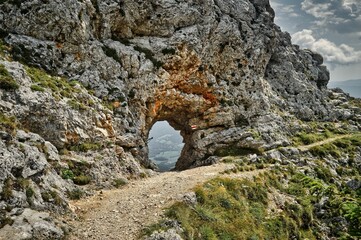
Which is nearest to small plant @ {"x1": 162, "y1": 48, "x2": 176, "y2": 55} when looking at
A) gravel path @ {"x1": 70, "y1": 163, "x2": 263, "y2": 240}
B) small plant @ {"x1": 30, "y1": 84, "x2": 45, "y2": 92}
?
small plant @ {"x1": 30, "y1": 84, "x2": 45, "y2": 92}

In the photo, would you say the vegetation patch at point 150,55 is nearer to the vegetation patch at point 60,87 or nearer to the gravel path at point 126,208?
the vegetation patch at point 60,87

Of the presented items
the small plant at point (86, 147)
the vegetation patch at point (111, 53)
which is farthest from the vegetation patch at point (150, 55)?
the small plant at point (86, 147)

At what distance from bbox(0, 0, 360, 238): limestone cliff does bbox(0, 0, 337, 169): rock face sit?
0.17 metres

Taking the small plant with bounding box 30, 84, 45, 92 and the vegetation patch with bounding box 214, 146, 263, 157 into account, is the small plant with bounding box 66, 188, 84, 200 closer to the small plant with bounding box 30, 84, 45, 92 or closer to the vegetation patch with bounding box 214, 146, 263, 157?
the small plant with bounding box 30, 84, 45, 92

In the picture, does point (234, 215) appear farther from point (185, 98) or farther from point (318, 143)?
point (318, 143)

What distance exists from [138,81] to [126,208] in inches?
911

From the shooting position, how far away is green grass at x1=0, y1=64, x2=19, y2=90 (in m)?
25.1

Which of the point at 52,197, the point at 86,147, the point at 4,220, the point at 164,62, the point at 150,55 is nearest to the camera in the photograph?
the point at 4,220

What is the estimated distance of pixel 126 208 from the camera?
22781mm

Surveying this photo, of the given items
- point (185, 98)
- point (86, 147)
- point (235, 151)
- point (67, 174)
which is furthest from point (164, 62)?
point (67, 174)

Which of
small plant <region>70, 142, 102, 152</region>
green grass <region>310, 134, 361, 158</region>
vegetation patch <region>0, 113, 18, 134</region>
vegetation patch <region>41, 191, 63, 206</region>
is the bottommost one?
vegetation patch <region>41, 191, 63, 206</region>

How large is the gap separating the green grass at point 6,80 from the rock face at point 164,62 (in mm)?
3913

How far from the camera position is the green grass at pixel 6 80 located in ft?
82.3

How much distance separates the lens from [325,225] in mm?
34219
